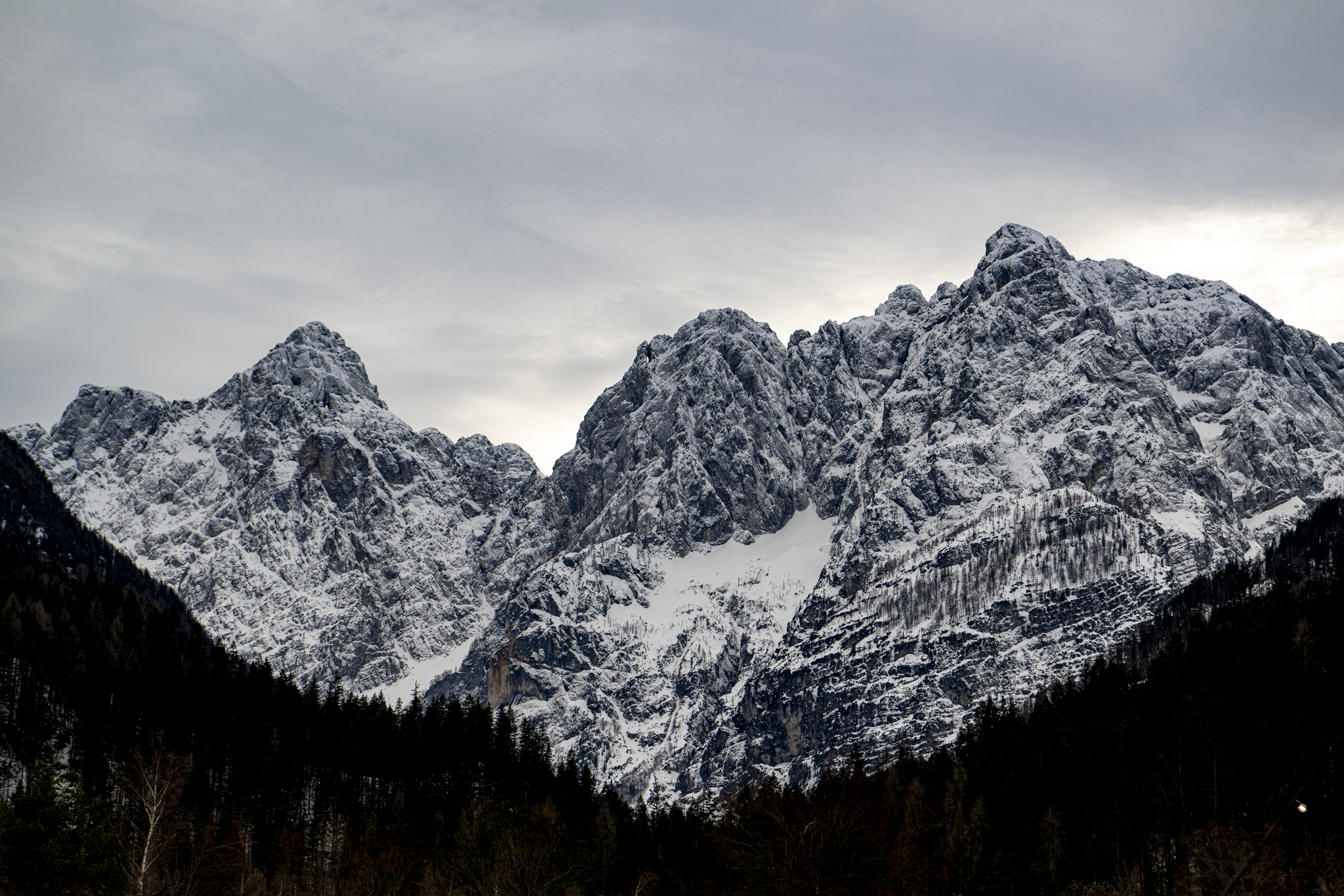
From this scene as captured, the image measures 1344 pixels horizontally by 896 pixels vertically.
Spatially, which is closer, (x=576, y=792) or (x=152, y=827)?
(x=152, y=827)

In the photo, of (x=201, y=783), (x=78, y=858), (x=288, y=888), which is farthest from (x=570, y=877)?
(x=201, y=783)

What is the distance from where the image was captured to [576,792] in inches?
4808

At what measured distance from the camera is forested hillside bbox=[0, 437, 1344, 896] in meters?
54.1

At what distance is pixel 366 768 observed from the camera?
117750mm

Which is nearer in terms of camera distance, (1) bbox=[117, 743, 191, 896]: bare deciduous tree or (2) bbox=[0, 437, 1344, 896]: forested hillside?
(1) bbox=[117, 743, 191, 896]: bare deciduous tree

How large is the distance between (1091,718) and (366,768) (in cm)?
6698

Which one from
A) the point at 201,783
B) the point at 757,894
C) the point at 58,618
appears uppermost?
the point at 58,618

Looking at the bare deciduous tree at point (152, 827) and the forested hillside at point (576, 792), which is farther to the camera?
the forested hillside at point (576, 792)

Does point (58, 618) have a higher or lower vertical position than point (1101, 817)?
higher

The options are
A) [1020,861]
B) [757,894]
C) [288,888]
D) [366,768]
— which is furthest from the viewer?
[366,768]

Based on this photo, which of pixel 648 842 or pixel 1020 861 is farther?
pixel 648 842

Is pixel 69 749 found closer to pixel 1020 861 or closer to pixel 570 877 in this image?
pixel 570 877

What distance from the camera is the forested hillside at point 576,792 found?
54062 millimetres

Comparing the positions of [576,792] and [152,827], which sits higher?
[576,792]
